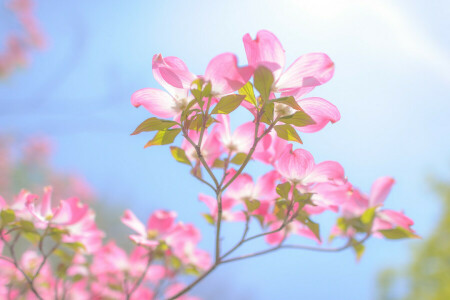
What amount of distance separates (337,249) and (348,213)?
73 mm

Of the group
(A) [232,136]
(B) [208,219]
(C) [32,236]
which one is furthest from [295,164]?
(C) [32,236]

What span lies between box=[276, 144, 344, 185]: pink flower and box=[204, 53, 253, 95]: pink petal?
0.47 feet

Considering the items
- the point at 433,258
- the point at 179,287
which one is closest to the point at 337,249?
the point at 179,287

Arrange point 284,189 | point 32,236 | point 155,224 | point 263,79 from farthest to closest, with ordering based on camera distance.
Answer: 1. point 155,224
2. point 32,236
3. point 284,189
4. point 263,79

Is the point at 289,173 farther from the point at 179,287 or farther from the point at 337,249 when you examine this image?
the point at 179,287

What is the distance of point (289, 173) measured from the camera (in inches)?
18.2

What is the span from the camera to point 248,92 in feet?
1.20

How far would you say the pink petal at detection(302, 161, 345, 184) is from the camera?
17.7 inches

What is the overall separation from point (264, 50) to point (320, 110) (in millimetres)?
103

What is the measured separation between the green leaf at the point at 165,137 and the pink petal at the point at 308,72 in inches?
5.4

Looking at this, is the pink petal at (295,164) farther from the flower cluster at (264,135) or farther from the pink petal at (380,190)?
the pink petal at (380,190)

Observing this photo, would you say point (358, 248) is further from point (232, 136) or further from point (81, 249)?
point (81, 249)

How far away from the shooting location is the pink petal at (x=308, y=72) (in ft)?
1.13

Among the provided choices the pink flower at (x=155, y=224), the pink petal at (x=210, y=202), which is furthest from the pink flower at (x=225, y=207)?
the pink flower at (x=155, y=224)
